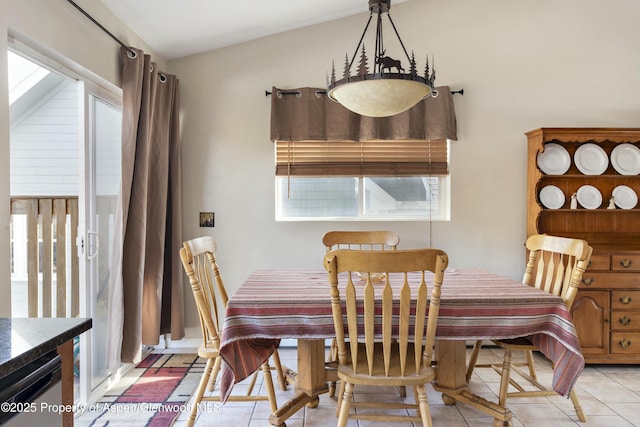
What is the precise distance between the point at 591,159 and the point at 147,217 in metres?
3.34

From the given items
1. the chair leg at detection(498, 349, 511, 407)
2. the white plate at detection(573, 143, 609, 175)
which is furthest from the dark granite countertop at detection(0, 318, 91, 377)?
the white plate at detection(573, 143, 609, 175)

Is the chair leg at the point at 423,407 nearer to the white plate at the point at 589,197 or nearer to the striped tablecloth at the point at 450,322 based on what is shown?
the striped tablecloth at the point at 450,322

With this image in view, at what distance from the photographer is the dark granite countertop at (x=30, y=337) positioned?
881 millimetres

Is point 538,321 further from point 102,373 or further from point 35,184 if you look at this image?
point 35,184

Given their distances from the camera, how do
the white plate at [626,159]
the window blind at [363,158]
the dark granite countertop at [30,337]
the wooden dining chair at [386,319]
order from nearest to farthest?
the dark granite countertop at [30,337] → the wooden dining chair at [386,319] → the white plate at [626,159] → the window blind at [363,158]

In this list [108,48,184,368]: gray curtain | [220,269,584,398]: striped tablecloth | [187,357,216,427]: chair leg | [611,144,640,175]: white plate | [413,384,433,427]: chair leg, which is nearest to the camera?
[413,384,433,427]: chair leg

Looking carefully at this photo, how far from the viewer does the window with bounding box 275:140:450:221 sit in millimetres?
3418

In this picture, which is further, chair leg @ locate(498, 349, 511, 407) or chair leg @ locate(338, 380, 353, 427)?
chair leg @ locate(498, 349, 511, 407)

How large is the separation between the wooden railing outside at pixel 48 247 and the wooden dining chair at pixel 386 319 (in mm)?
1875

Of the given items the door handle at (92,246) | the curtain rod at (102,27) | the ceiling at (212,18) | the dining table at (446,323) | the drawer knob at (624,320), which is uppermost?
the ceiling at (212,18)

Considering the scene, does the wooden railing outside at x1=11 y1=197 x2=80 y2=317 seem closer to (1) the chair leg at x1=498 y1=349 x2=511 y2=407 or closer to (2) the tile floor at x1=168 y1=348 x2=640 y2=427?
(2) the tile floor at x1=168 y1=348 x2=640 y2=427

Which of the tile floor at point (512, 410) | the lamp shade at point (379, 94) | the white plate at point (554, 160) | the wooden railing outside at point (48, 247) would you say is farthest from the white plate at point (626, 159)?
the wooden railing outside at point (48, 247)

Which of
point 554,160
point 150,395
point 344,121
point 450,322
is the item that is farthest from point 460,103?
point 150,395

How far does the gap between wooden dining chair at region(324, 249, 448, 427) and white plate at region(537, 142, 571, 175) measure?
6.70ft
